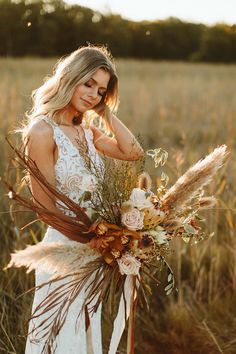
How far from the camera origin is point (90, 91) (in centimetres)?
217

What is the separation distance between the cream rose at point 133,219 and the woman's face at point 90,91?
0.59 metres

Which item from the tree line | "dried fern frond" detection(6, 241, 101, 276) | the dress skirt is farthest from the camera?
the tree line

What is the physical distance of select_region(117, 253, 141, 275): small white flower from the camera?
179 cm

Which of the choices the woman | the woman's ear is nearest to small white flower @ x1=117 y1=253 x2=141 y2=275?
the woman

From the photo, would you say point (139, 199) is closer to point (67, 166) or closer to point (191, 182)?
point (191, 182)

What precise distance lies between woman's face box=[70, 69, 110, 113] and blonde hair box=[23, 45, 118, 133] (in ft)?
0.07

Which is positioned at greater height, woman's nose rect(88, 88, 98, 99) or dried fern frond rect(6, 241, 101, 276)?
woman's nose rect(88, 88, 98, 99)

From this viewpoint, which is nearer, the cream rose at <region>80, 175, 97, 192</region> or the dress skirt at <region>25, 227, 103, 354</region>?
the cream rose at <region>80, 175, 97, 192</region>

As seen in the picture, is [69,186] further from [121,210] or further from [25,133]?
[121,210]

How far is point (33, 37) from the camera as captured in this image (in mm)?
16453

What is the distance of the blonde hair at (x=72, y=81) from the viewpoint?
2.14m

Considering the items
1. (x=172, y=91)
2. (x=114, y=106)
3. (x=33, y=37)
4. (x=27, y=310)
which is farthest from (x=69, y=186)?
(x=33, y=37)

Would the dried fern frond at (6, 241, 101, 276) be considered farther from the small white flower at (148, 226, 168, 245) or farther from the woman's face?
the woman's face

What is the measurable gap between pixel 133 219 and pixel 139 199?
6 centimetres
